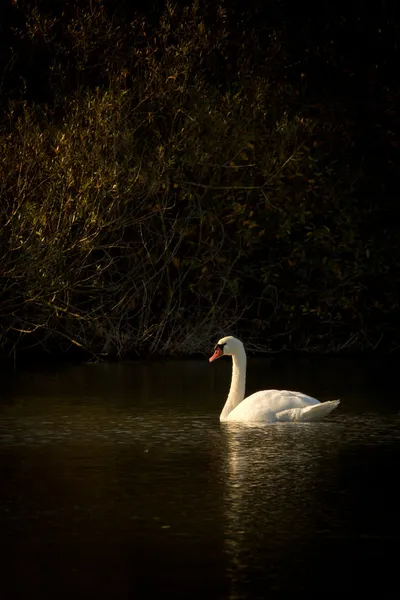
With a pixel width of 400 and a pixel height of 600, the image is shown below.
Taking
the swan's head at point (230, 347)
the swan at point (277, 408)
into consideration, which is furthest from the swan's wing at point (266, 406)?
the swan's head at point (230, 347)

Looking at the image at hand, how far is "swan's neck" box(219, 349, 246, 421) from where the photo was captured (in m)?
16.5

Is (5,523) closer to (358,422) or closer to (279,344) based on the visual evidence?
(358,422)

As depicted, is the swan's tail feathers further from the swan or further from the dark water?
the dark water

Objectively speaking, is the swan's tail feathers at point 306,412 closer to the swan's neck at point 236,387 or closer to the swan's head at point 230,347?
the swan's neck at point 236,387

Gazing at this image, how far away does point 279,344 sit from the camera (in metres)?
29.5

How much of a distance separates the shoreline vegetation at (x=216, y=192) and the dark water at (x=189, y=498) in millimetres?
7268

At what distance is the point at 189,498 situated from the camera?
11039 millimetres

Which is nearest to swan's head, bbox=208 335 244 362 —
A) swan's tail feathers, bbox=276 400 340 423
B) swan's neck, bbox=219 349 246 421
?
swan's neck, bbox=219 349 246 421

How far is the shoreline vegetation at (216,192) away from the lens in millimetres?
26219

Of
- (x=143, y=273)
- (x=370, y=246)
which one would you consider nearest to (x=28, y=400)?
(x=143, y=273)

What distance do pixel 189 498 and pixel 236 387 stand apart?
604 centimetres

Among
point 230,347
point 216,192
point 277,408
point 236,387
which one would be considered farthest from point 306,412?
point 216,192

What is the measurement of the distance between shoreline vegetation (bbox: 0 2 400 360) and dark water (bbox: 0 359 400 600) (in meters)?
7.27

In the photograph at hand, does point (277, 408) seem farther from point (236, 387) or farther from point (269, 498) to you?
point (269, 498)
